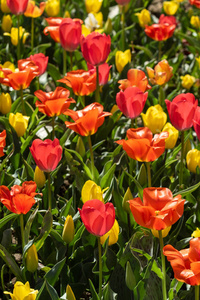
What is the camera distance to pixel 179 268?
1.45 metres

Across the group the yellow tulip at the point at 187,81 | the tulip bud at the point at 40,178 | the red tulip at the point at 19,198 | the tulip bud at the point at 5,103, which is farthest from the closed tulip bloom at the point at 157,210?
the yellow tulip at the point at 187,81

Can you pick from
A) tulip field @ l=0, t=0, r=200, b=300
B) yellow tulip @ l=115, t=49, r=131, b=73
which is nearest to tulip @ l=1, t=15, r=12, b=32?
tulip field @ l=0, t=0, r=200, b=300

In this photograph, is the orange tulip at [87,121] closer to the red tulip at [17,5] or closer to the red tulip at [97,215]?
the red tulip at [97,215]

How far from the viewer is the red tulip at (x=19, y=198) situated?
182 centimetres

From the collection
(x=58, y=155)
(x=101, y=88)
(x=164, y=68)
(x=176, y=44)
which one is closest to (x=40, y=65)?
(x=101, y=88)

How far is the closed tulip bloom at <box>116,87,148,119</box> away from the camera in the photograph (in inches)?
90.2

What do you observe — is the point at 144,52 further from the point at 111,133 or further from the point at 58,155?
the point at 58,155

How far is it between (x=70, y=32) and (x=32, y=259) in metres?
1.34

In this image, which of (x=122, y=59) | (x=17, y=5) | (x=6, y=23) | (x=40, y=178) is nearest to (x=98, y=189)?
(x=40, y=178)

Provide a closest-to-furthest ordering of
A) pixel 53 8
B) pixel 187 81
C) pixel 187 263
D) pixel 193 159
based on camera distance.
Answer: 1. pixel 187 263
2. pixel 193 159
3. pixel 187 81
4. pixel 53 8

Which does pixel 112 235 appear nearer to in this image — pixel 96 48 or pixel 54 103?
pixel 54 103

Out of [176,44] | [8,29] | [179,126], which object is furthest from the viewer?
[176,44]

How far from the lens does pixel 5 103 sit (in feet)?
8.85

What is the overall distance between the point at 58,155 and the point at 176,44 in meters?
2.37
